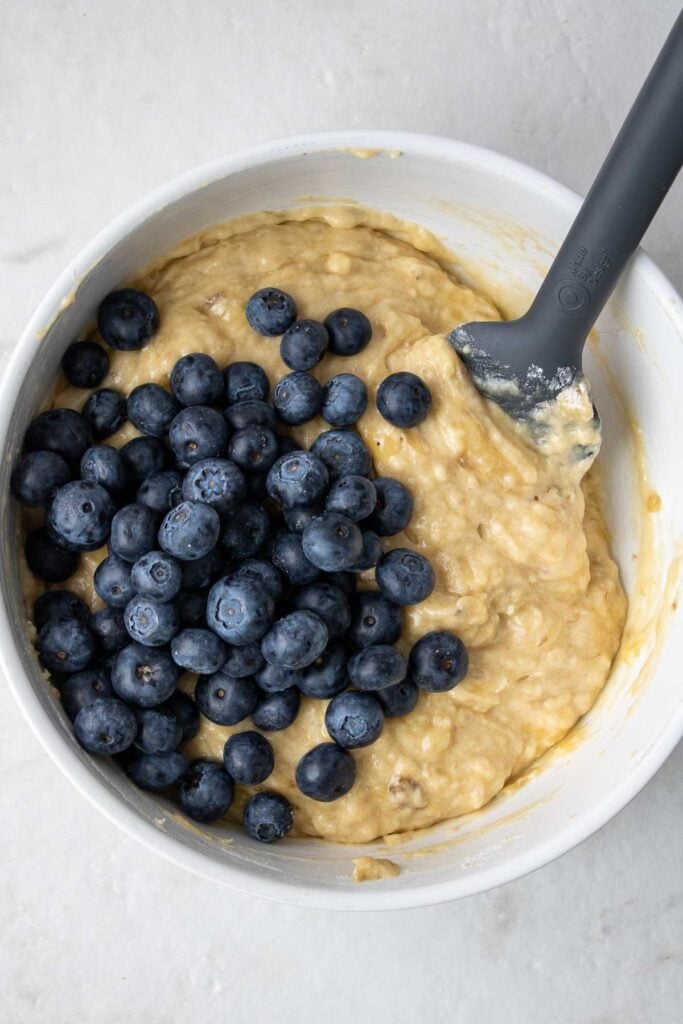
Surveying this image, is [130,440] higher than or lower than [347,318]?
lower

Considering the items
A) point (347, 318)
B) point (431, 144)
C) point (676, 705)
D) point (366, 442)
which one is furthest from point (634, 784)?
point (431, 144)

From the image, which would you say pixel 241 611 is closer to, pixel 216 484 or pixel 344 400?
pixel 216 484

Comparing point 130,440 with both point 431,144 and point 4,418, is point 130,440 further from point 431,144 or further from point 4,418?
point 431,144

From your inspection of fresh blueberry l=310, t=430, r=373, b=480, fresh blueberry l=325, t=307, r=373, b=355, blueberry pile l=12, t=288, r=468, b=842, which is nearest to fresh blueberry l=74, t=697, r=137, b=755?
blueberry pile l=12, t=288, r=468, b=842

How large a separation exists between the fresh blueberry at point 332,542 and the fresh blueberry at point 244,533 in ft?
0.39

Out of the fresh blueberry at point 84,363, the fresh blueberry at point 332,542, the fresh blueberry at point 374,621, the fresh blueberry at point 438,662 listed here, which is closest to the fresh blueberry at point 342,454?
the fresh blueberry at point 332,542

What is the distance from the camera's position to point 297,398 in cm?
195

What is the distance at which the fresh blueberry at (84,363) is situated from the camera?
1998 mm

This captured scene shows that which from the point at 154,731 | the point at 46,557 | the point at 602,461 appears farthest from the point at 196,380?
the point at 602,461

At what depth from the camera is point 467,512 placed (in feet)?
6.55

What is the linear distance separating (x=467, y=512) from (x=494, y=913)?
0.96 m

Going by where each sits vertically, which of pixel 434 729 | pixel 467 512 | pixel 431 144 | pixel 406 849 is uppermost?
pixel 431 144

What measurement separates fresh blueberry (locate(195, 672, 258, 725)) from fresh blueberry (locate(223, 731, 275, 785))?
0.04 meters

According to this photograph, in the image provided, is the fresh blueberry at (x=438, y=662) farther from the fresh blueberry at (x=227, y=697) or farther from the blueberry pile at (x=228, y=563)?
the fresh blueberry at (x=227, y=697)
